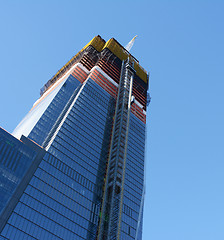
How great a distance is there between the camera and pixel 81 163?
111 meters

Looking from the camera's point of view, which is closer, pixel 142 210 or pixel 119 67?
pixel 142 210

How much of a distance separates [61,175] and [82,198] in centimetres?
1130

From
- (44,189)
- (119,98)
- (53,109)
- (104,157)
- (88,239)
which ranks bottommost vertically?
(88,239)

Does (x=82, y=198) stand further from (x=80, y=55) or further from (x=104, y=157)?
(x=80, y=55)

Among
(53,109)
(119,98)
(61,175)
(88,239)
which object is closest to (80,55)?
(119,98)

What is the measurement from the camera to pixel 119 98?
153 metres

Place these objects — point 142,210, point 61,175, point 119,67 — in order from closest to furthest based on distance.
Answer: point 61,175
point 142,210
point 119,67

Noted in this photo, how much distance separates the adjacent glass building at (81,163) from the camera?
287 ft

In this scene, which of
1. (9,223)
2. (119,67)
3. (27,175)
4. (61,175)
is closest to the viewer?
(9,223)

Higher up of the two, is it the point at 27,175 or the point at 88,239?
the point at 27,175

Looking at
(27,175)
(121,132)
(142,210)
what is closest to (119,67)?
(121,132)

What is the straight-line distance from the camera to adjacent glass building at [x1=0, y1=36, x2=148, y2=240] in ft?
287

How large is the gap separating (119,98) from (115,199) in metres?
60.9

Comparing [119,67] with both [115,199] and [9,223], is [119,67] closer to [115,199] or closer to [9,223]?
[115,199]
